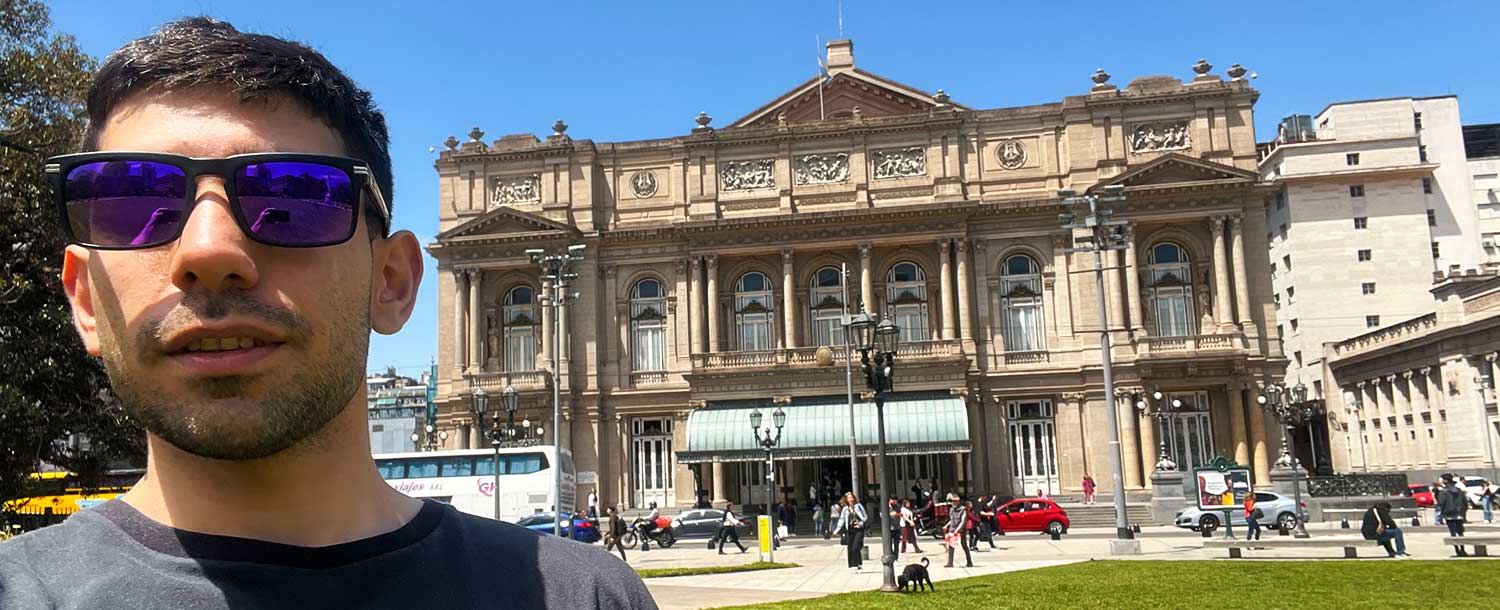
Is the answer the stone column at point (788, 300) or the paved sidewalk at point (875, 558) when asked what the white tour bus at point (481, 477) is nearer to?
the paved sidewalk at point (875, 558)

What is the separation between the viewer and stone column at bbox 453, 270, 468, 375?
48.5m

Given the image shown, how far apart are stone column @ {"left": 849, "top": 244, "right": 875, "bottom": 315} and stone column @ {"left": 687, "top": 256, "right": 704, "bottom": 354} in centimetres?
685

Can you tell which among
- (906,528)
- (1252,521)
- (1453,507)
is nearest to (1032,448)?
(1252,521)

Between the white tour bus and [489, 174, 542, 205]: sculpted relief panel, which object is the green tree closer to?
the white tour bus

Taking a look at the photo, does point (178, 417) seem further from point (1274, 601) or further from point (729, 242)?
point (729, 242)

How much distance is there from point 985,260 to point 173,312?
46106 millimetres

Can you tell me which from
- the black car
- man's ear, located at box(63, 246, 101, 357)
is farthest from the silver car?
man's ear, located at box(63, 246, 101, 357)

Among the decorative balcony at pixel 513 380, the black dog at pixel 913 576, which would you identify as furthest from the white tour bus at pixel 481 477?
the black dog at pixel 913 576

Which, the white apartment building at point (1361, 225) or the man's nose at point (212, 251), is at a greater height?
the white apartment building at point (1361, 225)

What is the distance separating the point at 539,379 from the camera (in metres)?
47.3

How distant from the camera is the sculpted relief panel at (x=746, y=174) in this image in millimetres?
48438

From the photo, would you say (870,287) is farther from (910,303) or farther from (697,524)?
(697,524)

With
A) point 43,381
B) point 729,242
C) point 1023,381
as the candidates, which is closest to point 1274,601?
point 43,381

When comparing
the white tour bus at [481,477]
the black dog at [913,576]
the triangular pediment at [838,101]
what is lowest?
the black dog at [913,576]
